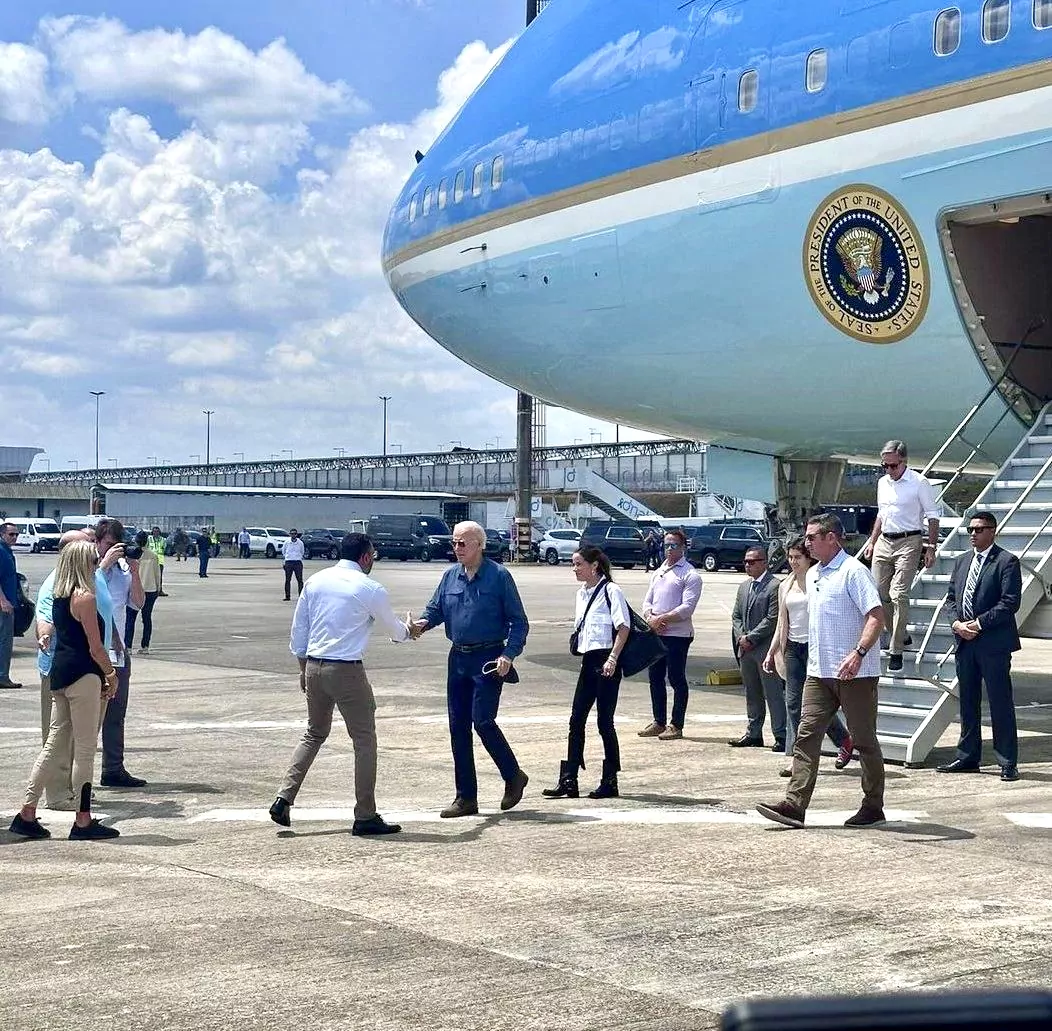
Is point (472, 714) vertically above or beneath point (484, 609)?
beneath

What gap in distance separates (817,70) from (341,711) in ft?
22.2

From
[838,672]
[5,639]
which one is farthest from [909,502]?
[5,639]

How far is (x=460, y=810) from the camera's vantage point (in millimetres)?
9062

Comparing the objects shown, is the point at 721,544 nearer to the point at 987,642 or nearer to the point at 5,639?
the point at 5,639

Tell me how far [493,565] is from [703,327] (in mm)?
5325

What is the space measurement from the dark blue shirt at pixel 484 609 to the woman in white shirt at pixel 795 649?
2.49 metres

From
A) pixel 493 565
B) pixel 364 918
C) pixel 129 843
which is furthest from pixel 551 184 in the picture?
A: pixel 364 918

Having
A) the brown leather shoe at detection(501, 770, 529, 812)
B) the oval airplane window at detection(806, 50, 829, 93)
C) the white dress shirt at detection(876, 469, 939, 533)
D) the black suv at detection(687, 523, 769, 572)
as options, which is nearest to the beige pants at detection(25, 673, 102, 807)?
the brown leather shoe at detection(501, 770, 529, 812)

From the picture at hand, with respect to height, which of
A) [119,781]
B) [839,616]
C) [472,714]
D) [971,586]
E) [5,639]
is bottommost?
[119,781]

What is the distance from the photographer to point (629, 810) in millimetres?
9195

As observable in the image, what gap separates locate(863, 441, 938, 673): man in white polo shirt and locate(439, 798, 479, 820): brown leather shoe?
3.91m

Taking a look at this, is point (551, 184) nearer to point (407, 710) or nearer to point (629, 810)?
point (407, 710)

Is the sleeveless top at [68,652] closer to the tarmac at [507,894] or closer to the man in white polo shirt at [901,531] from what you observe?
the tarmac at [507,894]

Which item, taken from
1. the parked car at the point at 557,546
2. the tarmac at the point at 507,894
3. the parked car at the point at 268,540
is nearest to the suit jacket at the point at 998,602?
the tarmac at the point at 507,894
